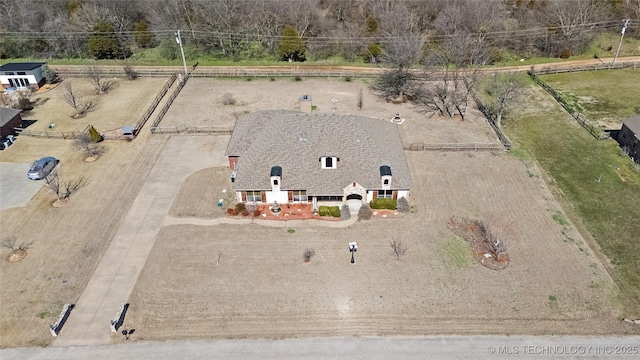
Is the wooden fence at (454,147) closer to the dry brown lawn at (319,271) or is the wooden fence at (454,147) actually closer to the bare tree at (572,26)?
the dry brown lawn at (319,271)

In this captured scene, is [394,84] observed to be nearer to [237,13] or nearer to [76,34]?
[237,13]

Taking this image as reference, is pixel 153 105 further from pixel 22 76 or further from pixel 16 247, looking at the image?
pixel 16 247

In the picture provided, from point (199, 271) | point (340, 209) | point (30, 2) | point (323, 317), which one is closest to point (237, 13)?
point (30, 2)

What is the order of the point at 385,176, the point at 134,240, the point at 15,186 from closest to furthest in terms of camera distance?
1. the point at 134,240
2. the point at 385,176
3. the point at 15,186

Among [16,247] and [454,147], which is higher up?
[454,147]

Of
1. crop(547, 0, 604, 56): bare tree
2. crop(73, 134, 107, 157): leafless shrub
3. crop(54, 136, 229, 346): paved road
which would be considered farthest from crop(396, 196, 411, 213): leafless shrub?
crop(547, 0, 604, 56): bare tree

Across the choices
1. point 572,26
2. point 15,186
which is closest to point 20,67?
point 15,186
